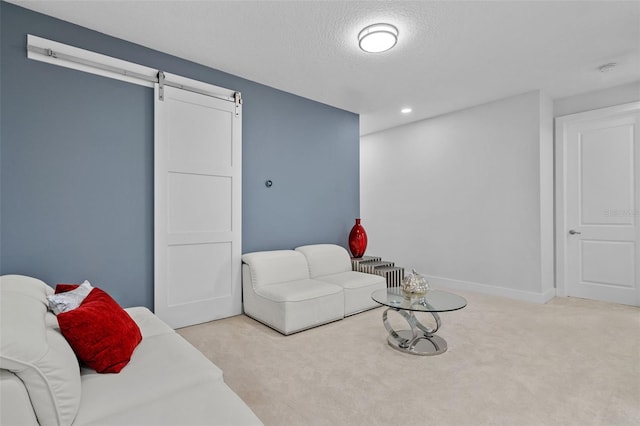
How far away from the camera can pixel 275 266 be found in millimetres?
3475

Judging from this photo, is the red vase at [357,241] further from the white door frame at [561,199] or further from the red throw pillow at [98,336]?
the red throw pillow at [98,336]

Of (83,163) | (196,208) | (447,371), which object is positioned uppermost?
(83,163)

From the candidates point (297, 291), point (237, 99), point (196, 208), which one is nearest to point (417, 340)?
point (297, 291)

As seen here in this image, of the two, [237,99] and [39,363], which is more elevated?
[237,99]

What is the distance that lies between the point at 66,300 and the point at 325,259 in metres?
2.61

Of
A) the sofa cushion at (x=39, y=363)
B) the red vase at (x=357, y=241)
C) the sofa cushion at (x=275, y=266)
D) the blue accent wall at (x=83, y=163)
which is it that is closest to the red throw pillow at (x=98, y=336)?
the sofa cushion at (x=39, y=363)

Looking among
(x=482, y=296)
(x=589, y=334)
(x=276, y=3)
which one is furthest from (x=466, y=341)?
(x=276, y=3)

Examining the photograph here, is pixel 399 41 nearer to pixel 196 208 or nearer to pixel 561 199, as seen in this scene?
pixel 196 208

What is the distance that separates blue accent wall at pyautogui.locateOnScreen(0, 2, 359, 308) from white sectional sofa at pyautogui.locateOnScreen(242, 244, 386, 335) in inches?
15.7

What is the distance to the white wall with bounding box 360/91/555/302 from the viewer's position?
4.04m

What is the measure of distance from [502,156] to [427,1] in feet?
8.91

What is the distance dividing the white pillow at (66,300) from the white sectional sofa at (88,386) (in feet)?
0.24

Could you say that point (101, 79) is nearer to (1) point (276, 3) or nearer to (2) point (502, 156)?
(1) point (276, 3)

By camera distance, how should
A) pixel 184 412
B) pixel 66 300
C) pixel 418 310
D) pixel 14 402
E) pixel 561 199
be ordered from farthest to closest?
pixel 561 199, pixel 418 310, pixel 66 300, pixel 184 412, pixel 14 402
